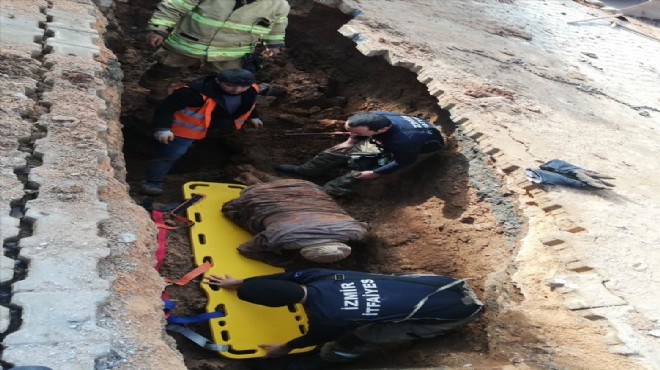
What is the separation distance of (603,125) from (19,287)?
555 cm

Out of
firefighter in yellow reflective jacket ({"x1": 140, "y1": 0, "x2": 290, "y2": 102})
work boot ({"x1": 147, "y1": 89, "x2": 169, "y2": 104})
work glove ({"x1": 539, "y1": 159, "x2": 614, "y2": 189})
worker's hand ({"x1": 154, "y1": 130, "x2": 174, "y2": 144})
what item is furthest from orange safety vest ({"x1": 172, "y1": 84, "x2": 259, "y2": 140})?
work glove ({"x1": 539, "y1": 159, "x2": 614, "y2": 189})

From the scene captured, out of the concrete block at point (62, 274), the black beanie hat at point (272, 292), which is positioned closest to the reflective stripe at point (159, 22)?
the black beanie hat at point (272, 292)

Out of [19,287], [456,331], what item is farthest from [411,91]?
[19,287]

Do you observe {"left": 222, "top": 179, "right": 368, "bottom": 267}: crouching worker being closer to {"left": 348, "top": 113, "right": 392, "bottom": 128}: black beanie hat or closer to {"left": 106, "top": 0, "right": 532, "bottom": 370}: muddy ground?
{"left": 106, "top": 0, "right": 532, "bottom": 370}: muddy ground

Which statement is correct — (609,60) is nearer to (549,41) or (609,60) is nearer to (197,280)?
(549,41)

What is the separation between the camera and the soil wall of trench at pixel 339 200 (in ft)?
9.77

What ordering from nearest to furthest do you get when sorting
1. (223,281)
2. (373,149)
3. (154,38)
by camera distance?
1. (223,281)
2. (154,38)
3. (373,149)

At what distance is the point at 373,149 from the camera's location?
6.08m

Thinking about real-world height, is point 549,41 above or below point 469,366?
above

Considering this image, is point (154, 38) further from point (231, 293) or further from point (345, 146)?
point (231, 293)

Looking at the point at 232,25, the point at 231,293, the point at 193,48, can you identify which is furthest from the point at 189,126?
the point at 231,293

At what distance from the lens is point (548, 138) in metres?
5.86

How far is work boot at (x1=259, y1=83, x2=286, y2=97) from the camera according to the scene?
691 cm

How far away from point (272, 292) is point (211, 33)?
2.49m
